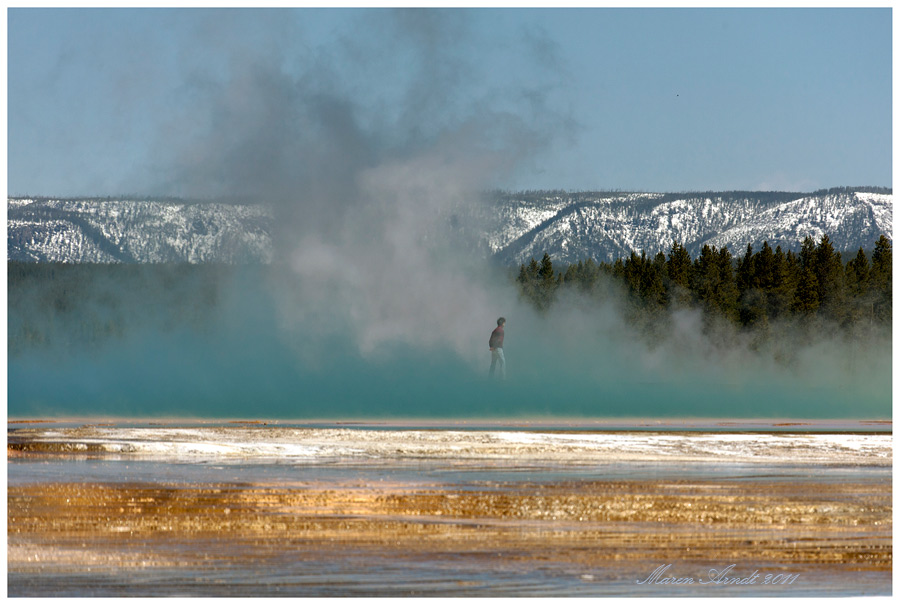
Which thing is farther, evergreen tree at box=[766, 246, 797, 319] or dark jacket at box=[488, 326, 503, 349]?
evergreen tree at box=[766, 246, 797, 319]

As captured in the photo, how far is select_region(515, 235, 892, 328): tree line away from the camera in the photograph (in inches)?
1927

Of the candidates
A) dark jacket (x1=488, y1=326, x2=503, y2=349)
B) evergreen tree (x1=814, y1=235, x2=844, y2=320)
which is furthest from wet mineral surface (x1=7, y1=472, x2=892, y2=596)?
evergreen tree (x1=814, y1=235, x2=844, y2=320)

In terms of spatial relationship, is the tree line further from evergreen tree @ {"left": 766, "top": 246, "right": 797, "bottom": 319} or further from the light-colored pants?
the light-colored pants

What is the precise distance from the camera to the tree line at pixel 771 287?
161ft

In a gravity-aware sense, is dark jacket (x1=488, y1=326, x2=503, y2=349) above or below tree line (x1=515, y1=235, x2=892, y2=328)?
below

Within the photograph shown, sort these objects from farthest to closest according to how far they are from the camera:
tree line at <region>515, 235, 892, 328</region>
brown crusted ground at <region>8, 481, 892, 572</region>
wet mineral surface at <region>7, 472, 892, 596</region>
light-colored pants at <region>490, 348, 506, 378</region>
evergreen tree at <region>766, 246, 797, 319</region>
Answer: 1. evergreen tree at <region>766, 246, 797, 319</region>
2. tree line at <region>515, 235, 892, 328</region>
3. light-colored pants at <region>490, 348, 506, 378</region>
4. brown crusted ground at <region>8, 481, 892, 572</region>
5. wet mineral surface at <region>7, 472, 892, 596</region>

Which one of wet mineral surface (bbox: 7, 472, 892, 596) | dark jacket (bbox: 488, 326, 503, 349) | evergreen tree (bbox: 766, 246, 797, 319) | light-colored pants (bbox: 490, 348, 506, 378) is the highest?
evergreen tree (bbox: 766, 246, 797, 319)

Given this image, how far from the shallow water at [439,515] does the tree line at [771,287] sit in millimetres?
33158

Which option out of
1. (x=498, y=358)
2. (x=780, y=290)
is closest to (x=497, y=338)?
(x=498, y=358)

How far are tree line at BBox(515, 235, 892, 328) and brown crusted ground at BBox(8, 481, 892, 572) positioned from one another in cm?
3731

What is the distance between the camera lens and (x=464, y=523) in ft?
35.5

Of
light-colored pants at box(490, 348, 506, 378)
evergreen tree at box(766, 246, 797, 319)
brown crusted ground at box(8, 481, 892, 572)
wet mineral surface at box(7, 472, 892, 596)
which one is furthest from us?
evergreen tree at box(766, 246, 797, 319)

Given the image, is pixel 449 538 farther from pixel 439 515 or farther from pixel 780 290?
pixel 780 290

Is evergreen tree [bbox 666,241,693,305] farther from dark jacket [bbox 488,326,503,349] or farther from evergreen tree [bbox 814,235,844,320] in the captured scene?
dark jacket [bbox 488,326,503,349]
